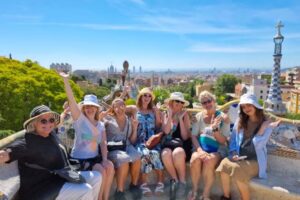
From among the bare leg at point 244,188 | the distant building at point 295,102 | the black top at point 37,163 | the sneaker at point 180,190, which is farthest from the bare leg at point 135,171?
the distant building at point 295,102

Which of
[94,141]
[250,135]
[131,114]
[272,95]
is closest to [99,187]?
[94,141]

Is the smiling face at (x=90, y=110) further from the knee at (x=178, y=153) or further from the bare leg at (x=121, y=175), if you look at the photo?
the knee at (x=178, y=153)

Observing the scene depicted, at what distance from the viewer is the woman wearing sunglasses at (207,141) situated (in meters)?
4.16

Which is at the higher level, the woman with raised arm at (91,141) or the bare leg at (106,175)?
the woman with raised arm at (91,141)

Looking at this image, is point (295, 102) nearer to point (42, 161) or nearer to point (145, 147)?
point (145, 147)

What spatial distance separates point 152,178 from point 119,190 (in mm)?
728

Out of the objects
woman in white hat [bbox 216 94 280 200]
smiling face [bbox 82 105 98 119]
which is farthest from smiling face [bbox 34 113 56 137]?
woman in white hat [bbox 216 94 280 200]

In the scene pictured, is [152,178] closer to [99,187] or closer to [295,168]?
[99,187]

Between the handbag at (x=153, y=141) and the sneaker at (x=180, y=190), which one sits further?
the handbag at (x=153, y=141)

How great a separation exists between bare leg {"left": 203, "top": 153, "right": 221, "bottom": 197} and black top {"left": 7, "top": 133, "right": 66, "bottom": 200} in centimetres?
177

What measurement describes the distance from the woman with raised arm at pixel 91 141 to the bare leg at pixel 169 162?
2.51 feet

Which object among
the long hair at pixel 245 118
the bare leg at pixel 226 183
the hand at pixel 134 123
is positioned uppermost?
the long hair at pixel 245 118

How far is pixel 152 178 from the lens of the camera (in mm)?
4719

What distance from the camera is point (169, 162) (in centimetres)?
431
